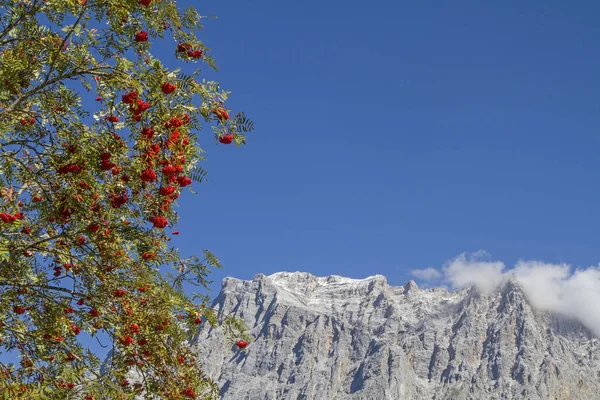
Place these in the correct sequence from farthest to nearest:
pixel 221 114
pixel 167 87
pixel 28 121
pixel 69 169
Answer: pixel 28 121
pixel 221 114
pixel 69 169
pixel 167 87

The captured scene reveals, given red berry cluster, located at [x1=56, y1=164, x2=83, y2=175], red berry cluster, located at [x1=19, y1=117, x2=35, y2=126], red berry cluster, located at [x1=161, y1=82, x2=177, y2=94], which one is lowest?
red berry cluster, located at [x1=56, y1=164, x2=83, y2=175]

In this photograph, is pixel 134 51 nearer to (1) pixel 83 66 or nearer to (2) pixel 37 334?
(1) pixel 83 66

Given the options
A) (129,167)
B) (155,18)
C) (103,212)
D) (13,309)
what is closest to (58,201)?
(103,212)

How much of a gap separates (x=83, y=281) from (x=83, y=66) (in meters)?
4.23

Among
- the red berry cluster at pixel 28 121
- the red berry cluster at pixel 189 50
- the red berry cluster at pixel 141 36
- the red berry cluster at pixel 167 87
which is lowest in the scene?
the red berry cluster at pixel 167 87

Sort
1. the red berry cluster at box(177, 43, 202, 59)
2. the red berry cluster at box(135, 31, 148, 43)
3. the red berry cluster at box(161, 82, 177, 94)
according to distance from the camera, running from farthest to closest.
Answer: the red berry cluster at box(177, 43, 202, 59), the red berry cluster at box(135, 31, 148, 43), the red berry cluster at box(161, 82, 177, 94)

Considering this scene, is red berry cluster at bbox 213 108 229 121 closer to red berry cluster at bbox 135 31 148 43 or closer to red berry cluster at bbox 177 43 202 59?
red berry cluster at bbox 177 43 202 59

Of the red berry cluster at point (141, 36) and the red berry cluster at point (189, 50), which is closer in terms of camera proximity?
the red berry cluster at point (141, 36)

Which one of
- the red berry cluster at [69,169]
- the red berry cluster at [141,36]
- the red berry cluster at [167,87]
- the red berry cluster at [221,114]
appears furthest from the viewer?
the red berry cluster at [221,114]

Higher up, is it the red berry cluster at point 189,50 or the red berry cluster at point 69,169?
the red berry cluster at point 189,50

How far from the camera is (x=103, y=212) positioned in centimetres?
1188

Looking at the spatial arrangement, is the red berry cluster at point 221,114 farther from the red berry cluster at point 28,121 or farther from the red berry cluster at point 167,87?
the red berry cluster at point 28,121

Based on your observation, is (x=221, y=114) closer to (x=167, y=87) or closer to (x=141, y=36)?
(x=167, y=87)

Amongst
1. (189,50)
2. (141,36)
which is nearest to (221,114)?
(189,50)
